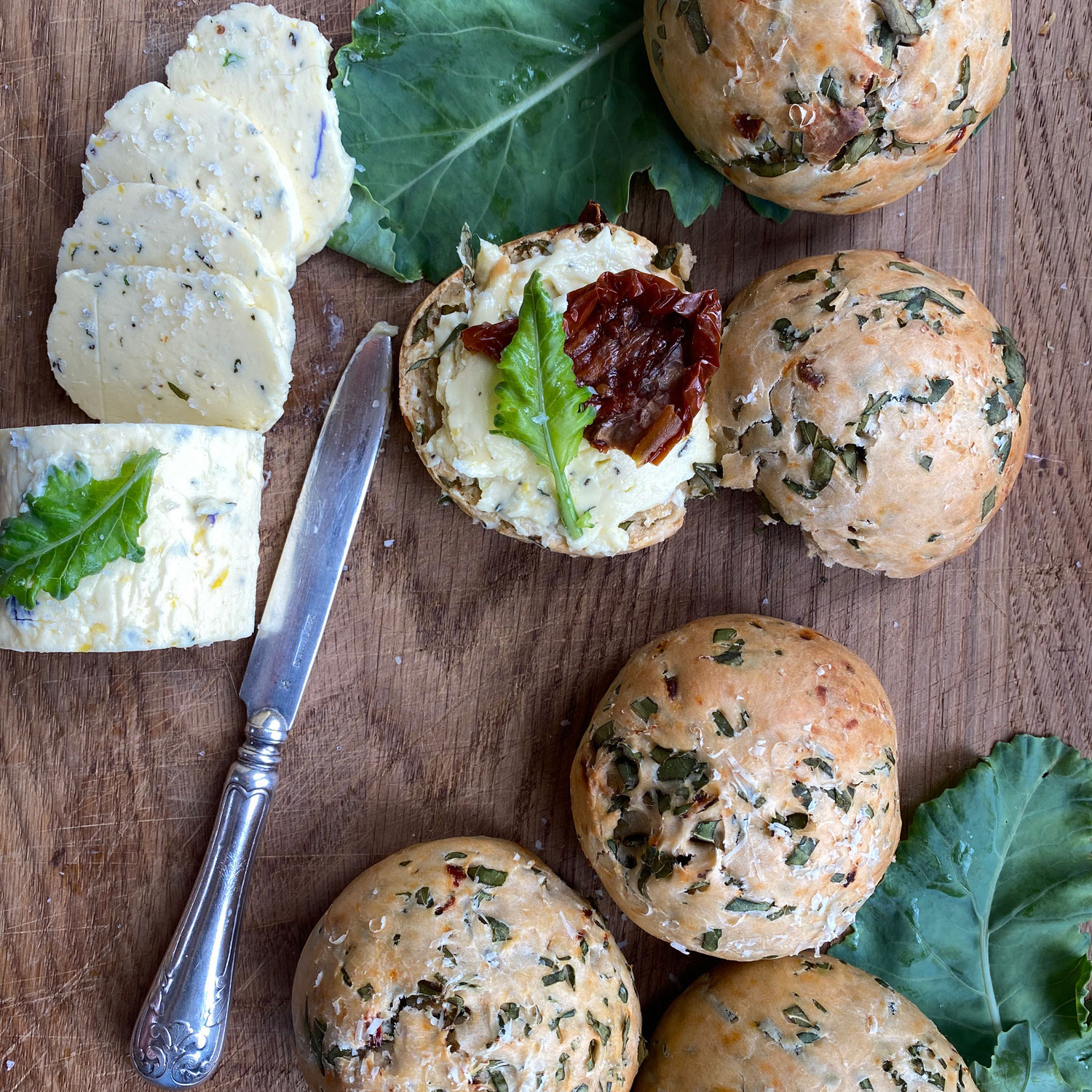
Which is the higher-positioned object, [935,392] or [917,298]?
[917,298]

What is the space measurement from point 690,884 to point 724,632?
2.39 ft

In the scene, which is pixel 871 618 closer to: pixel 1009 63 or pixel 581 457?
pixel 581 457

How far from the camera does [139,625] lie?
8.76 feet

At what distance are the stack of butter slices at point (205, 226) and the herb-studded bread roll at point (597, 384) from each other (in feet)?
1.86

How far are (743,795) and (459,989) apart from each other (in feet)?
3.01

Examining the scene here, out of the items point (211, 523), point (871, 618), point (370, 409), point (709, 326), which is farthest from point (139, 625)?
point (871, 618)

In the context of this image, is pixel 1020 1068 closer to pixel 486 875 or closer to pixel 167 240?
pixel 486 875

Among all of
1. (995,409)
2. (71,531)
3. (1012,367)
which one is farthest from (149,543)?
(1012,367)

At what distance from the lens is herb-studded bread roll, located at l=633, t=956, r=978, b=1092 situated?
2.56m

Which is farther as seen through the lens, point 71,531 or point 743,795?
point 71,531

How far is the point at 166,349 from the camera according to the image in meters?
2.84

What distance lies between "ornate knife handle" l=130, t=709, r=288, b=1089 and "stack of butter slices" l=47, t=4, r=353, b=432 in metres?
1.11

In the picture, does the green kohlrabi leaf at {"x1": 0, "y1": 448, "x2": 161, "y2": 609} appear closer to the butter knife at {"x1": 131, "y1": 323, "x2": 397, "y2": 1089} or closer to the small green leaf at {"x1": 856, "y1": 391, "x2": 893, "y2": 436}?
the butter knife at {"x1": 131, "y1": 323, "x2": 397, "y2": 1089}

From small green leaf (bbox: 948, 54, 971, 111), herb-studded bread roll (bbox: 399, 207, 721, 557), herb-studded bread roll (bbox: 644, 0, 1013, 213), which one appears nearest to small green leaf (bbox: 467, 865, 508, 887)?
herb-studded bread roll (bbox: 399, 207, 721, 557)
